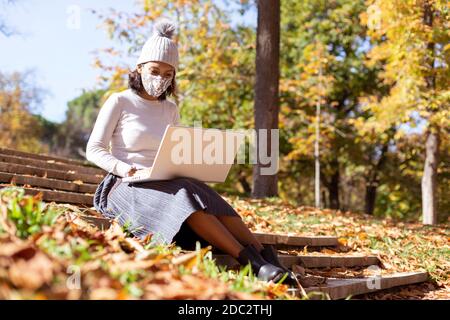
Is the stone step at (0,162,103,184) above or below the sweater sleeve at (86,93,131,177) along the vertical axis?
below

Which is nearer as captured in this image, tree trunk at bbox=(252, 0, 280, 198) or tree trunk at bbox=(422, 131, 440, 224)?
tree trunk at bbox=(252, 0, 280, 198)

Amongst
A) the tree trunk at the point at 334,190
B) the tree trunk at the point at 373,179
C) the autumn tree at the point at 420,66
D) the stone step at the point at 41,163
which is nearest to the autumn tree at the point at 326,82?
the tree trunk at the point at 373,179

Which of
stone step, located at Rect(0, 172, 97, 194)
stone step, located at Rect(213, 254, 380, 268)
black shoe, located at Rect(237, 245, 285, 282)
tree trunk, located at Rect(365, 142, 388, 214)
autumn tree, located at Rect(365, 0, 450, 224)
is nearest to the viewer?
black shoe, located at Rect(237, 245, 285, 282)

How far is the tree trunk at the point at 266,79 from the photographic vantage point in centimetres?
871

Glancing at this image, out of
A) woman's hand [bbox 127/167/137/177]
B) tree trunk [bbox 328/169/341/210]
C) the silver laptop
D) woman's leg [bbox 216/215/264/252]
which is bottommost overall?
tree trunk [bbox 328/169/341/210]

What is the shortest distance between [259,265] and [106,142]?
55.9 inches

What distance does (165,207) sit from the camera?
3412mm

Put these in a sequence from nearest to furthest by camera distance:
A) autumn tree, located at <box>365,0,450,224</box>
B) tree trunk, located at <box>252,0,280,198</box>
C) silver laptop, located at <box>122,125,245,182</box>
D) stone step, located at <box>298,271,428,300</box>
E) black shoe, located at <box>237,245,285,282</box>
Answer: black shoe, located at <box>237,245,285,282</box>, silver laptop, located at <box>122,125,245,182</box>, stone step, located at <box>298,271,428,300</box>, tree trunk, located at <box>252,0,280,198</box>, autumn tree, located at <box>365,0,450,224</box>

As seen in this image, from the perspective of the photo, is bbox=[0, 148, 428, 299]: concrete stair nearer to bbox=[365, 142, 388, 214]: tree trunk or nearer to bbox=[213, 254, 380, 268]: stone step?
bbox=[213, 254, 380, 268]: stone step

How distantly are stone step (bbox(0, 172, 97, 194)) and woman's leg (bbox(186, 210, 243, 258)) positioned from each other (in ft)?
7.39

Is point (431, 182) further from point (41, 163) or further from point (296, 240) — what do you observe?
point (41, 163)

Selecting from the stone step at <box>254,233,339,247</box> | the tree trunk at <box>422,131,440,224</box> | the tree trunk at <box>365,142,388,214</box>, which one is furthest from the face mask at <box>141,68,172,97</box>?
the tree trunk at <box>365,142,388,214</box>

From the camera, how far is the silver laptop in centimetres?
323

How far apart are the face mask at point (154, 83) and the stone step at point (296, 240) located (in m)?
1.47
